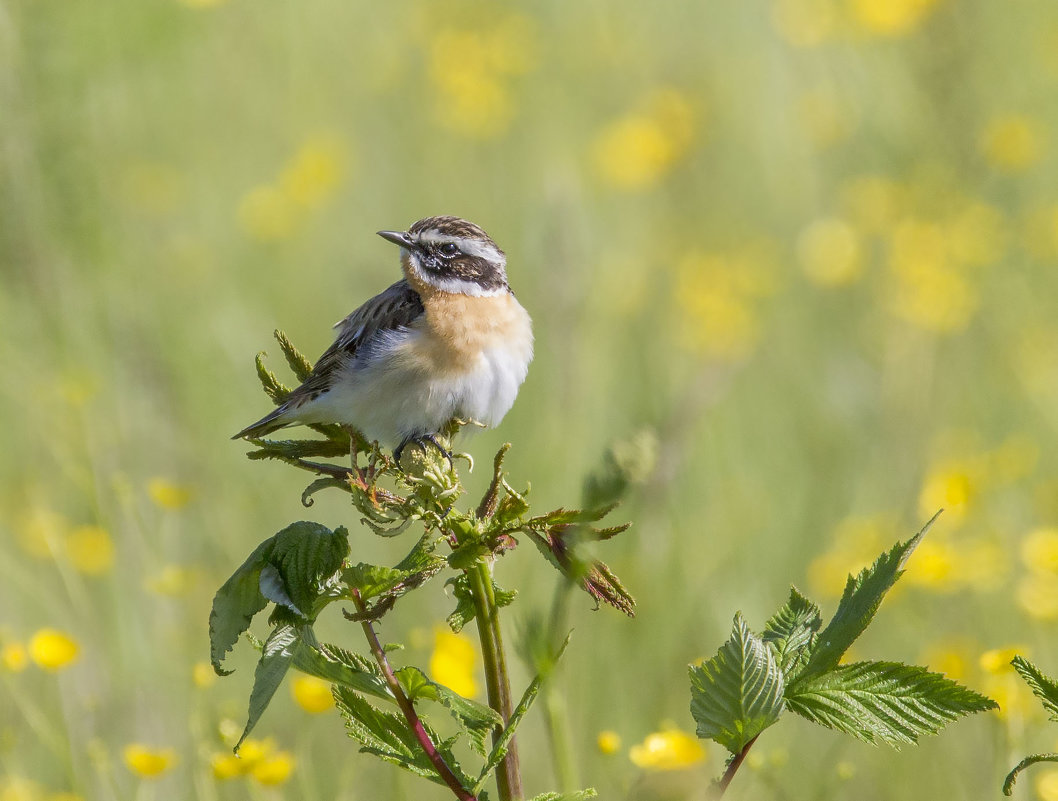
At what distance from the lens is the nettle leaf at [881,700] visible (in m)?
1.60

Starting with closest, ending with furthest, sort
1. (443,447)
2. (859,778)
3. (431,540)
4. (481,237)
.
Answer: (431,540) → (443,447) → (481,237) → (859,778)

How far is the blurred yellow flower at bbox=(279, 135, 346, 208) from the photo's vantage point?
7.66 m

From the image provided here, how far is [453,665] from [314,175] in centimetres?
553

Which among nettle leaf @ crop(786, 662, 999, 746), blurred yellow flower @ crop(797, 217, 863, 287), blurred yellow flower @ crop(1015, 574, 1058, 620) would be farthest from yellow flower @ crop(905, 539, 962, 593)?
blurred yellow flower @ crop(797, 217, 863, 287)

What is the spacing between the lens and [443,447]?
8.52 ft

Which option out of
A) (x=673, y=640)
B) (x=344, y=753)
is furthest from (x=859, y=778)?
(x=344, y=753)

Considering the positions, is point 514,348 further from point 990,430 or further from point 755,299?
point 755,299

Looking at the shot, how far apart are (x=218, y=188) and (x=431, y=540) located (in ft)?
23.9

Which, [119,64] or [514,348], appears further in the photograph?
[119,64]

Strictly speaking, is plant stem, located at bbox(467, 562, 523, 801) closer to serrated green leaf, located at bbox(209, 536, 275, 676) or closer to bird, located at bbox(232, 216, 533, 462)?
serrated green leaf, located at bbox(209, 536, 275, 676)

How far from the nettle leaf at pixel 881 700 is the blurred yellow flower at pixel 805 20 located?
6530 mm

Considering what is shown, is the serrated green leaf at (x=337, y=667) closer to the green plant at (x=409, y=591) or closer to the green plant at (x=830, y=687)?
the green plant at (x=409, y=591)

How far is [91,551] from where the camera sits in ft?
16.5

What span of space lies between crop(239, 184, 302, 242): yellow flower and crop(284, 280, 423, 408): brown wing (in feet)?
11.9
